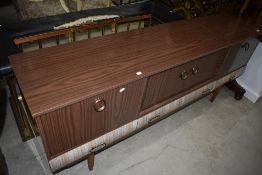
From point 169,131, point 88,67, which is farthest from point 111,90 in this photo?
point 169,131

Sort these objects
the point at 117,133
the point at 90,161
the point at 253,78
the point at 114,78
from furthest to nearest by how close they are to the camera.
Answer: the point at 253,78
the point at 90,161
the point at 117,133
the point at 114,78

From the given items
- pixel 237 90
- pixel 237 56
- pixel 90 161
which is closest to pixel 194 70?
pixel 237 56

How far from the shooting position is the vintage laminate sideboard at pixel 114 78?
35.3 inches

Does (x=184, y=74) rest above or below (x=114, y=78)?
below

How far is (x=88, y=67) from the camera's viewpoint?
102 cm

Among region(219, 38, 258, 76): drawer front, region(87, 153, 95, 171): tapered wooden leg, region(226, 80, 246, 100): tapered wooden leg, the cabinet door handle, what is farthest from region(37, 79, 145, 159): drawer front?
region(226, 80, 246, 100): tapered wooden leg

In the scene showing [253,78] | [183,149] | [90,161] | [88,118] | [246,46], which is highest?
[246,46]

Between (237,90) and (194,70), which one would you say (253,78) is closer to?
(237,90)

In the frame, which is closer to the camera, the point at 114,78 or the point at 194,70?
the point at 114,78

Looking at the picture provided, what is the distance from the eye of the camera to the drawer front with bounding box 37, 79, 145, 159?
898 millimetres

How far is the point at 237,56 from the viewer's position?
1.63 meters

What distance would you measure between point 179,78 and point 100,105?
55 cm

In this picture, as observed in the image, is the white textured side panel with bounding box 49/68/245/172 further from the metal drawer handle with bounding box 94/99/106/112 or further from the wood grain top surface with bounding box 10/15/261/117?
the wood grain top surface with bounding box 10/15/261/117

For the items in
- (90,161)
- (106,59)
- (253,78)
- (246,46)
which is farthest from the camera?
(253,78)
